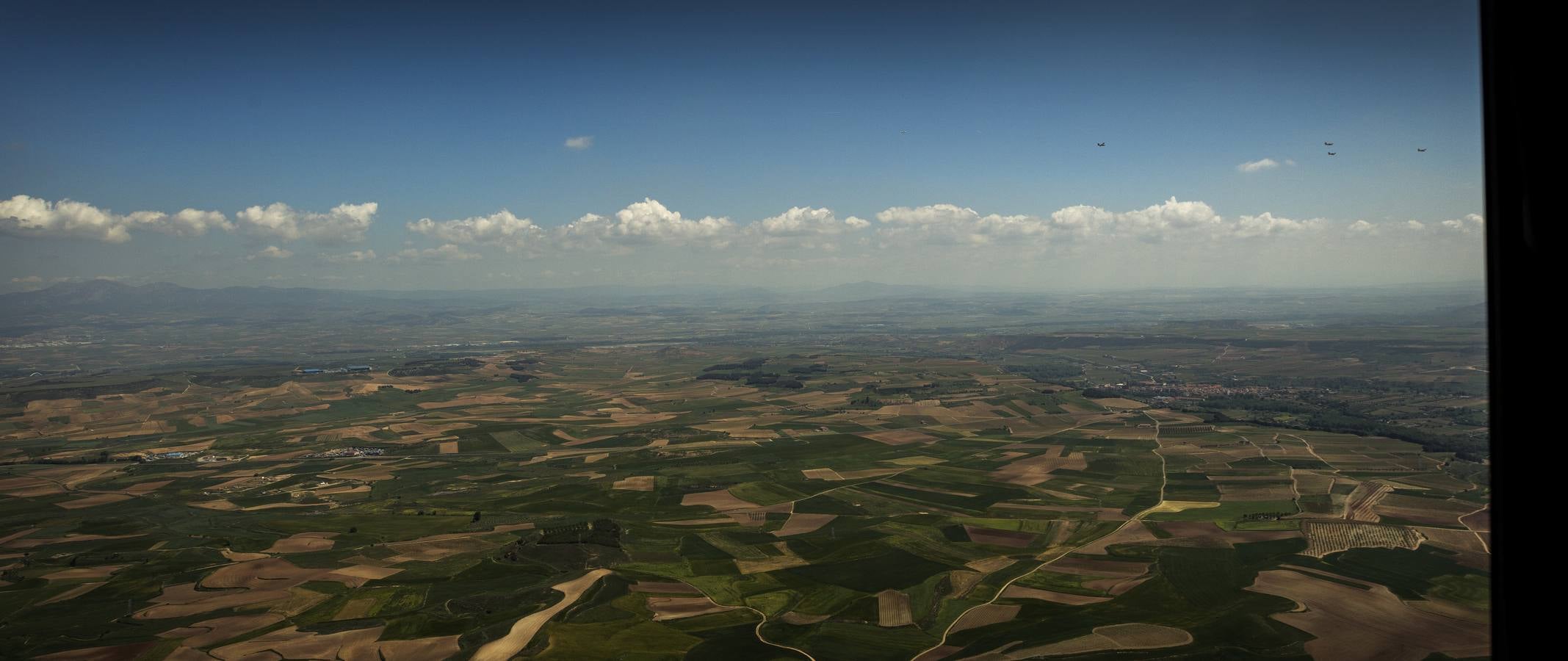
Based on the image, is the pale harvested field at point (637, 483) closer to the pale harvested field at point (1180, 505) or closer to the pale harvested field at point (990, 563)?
the pale harvested field at point (990, 563)

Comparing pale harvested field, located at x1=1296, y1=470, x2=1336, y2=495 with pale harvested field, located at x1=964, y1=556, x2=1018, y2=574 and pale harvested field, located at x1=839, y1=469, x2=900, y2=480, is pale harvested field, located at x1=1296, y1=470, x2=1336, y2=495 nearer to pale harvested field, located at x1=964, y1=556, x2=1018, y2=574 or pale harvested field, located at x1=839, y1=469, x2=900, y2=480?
pale harvested field, located at x1=964, y1=556, x2=1018, y2=574

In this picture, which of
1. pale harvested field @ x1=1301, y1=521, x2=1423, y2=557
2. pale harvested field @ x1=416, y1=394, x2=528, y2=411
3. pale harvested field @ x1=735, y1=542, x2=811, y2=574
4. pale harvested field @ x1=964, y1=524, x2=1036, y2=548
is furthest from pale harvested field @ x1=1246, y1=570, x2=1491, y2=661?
pale harvested field @ x1=416, y1=394, x2=528, y2=411

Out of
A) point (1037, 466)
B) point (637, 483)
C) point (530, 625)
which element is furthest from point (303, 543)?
point (1037, 466)

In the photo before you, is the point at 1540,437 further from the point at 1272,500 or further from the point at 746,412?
the point at 746,412

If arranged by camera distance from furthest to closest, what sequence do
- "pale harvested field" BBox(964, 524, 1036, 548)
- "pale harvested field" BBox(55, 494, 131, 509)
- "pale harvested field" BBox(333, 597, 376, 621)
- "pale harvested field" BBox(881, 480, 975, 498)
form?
"pale harvested field" BBox(55, 494, 131, 509)
"pale harvested field" BBox(881, 480, 975, 498)
"pale harvested field" BBox(964, 524, 1036, 548)
"pale harvested field" BBox(333, 597, 376, 621)

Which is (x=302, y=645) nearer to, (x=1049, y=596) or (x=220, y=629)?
(x=220, y=629)

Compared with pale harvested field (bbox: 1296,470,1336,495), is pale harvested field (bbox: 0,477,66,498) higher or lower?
higher

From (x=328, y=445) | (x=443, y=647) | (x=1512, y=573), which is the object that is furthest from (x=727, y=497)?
(x=1512, y=573)
